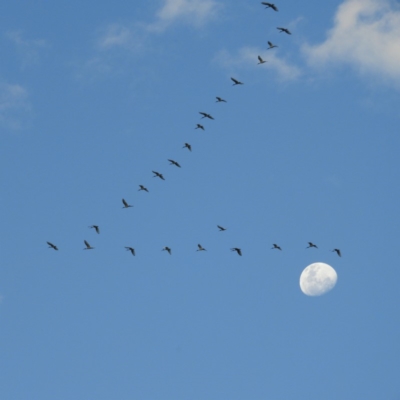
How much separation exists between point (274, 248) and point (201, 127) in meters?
20.2

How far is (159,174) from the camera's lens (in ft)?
531

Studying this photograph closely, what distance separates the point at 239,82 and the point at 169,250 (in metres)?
24.4

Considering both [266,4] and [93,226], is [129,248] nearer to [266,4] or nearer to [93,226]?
[93,226]

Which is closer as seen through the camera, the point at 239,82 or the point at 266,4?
the point at 266,4

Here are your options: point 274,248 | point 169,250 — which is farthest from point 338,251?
point 169,250

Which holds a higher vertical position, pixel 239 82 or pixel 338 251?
pixel 239 82

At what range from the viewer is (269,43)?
160250 mm

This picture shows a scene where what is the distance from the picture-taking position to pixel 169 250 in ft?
525

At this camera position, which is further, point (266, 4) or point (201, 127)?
point (201, 127)

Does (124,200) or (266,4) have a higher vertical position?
(266,4)

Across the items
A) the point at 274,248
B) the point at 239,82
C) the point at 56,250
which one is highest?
the point at 239,82

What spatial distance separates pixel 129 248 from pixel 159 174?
36.2 feet

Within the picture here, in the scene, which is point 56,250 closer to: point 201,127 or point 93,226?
point 93,226

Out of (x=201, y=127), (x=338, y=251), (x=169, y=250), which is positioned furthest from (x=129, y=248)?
(x=338, y=251)
